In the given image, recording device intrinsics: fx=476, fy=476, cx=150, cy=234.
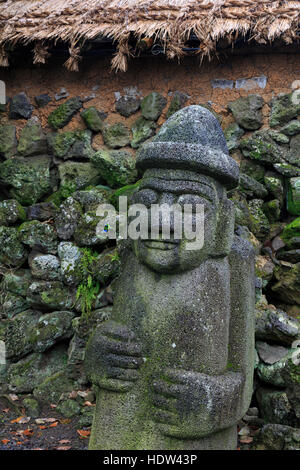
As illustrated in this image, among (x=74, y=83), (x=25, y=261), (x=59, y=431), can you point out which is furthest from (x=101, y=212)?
(x=59, y=431)

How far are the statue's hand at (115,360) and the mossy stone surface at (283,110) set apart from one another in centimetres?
289

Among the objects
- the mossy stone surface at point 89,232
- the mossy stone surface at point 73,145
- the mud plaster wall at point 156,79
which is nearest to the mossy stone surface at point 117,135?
the mud plaster wall at point 156,79

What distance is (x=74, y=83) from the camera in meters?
5.18

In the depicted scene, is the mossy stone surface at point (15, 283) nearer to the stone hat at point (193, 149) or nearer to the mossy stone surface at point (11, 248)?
the mossy stone surface at point (11, 248)

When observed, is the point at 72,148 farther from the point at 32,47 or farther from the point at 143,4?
the point at 143,4

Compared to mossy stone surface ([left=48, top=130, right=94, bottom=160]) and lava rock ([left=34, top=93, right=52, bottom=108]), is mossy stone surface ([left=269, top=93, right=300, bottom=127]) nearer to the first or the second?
mossy stone surface ([left=48, top=130, right=94, bottom=160])

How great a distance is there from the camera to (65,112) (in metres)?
5.09

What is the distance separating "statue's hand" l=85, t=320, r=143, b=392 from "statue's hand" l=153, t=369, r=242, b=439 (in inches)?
6.2

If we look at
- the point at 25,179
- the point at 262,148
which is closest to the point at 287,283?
the point at 262,148

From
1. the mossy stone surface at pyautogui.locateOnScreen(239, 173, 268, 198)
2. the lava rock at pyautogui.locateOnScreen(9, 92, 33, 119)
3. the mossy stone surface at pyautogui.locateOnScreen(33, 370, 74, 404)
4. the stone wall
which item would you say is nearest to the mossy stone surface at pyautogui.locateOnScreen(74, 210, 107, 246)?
the stone wall

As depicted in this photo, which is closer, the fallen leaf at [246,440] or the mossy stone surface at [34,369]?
the fallen leaf at [246,440]

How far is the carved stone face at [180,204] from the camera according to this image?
8.21 ft

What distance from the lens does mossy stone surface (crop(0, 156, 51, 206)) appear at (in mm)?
5012

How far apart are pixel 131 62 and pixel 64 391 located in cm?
332
